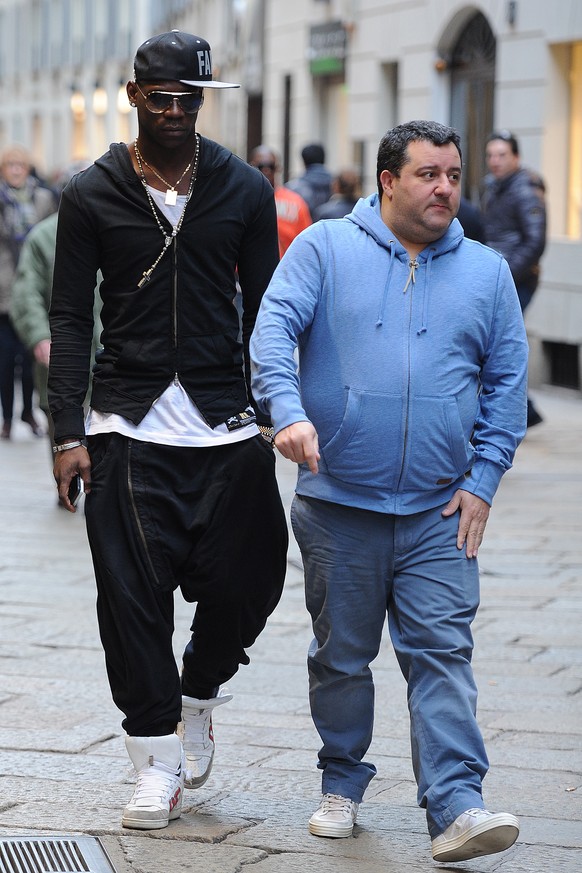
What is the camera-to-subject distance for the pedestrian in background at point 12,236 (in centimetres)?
1283

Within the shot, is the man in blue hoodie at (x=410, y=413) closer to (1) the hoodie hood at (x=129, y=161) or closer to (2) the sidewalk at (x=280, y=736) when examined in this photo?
(2) the sidewalk at (x=280, y=736)

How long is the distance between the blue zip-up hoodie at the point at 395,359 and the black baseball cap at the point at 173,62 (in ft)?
1.58

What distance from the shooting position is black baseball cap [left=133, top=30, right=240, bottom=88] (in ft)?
13.8

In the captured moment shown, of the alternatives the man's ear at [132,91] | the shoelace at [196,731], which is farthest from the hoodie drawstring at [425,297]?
the shoelace at [196,731]

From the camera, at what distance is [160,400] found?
4289 millimetres

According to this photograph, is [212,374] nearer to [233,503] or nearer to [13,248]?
[233,503]

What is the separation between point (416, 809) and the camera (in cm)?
451

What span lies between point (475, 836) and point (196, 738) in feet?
3.18

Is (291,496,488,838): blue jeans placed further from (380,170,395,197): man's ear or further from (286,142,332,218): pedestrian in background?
(286,142,332,218): pedestrian in background

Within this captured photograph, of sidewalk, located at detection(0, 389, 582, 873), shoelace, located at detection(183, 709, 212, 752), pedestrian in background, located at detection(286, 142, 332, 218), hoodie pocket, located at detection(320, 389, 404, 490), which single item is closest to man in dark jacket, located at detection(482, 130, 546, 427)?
sidewalk, located at detection(0, 389, 582, 873)

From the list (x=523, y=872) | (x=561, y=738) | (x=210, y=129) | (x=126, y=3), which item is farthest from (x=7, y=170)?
(x=126, y=3)

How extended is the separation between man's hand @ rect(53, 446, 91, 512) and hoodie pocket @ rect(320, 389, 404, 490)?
620 millimetres

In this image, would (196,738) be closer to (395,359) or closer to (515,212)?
(395,359)

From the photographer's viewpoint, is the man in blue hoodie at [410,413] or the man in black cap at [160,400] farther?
the man in black cap at [160,400]
